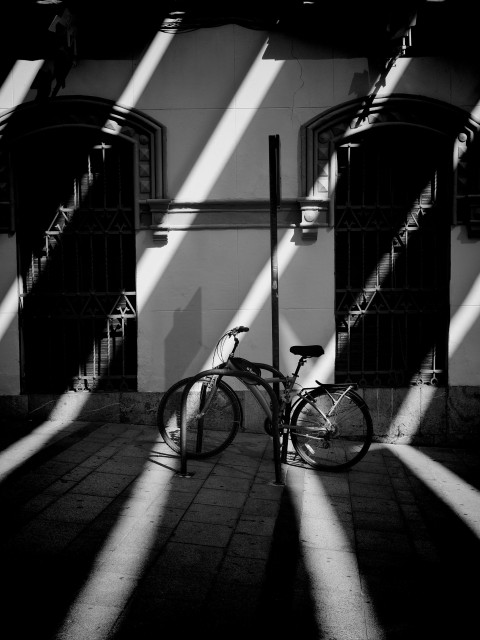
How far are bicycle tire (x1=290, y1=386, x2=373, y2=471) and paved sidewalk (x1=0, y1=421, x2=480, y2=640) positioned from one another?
0.61 ft

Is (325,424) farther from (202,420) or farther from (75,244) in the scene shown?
(75,244)

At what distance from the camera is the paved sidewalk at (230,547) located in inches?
104

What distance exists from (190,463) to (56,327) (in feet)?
8.39

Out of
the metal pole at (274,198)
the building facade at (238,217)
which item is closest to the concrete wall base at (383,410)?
the building facade at (238,217)

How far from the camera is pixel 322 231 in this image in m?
6.09

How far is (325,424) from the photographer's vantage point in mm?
4879

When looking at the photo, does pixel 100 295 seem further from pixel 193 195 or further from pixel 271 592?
pixel 271 592

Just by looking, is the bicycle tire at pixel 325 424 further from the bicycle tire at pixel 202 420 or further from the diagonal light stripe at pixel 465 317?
the diagonal light stripe at pixel 465 317

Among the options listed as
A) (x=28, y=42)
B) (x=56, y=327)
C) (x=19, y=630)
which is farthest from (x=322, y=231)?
(x=19, y=630)

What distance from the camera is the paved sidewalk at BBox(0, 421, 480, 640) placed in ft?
8.68

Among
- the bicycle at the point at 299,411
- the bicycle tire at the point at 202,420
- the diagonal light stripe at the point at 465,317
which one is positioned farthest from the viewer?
the diagonal light stripe at the point at 465,317

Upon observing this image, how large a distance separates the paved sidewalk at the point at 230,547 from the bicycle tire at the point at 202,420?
0.52 feet

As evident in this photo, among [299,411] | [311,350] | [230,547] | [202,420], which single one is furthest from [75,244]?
[230,547]

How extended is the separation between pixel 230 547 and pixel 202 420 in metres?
1.67
